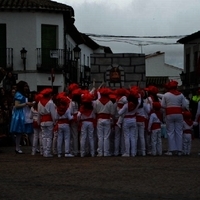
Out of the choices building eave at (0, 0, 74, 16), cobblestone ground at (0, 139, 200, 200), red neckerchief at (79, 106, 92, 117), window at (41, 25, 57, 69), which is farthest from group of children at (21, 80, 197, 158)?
building eave at (0, 0, 74, 16)

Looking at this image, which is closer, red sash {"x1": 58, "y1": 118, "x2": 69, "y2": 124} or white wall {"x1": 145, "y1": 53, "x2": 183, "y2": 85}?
red sash {"x1": 58, "y1": 118, "x2": 69, "y2": 124}

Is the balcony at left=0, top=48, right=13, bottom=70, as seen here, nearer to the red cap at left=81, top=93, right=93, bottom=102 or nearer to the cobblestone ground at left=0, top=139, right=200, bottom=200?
the red cap at left=81, top=93, right=93, bottom=102

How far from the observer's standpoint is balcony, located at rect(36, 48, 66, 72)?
42750mm

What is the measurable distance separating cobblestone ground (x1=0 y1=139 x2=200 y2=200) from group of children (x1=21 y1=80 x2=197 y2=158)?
36.3 inches

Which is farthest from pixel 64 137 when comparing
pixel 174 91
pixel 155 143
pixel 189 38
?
pixel 189 38

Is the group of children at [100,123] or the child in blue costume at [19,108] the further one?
the child in blue costume at [19,108]

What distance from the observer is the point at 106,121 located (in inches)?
773

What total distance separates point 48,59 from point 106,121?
2397 cm

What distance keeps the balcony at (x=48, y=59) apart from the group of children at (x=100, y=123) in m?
22.4

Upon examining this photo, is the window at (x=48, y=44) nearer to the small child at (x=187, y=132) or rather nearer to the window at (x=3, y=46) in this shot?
the window at (x=3, y=46)

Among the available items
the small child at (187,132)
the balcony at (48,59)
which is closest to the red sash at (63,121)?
the small child at (187,132)

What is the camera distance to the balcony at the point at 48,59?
4275 centimetres

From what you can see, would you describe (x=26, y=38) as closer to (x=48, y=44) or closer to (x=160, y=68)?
(x=48, y=44)

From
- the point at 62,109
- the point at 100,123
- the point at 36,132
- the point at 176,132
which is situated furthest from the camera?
the point at 36,132
